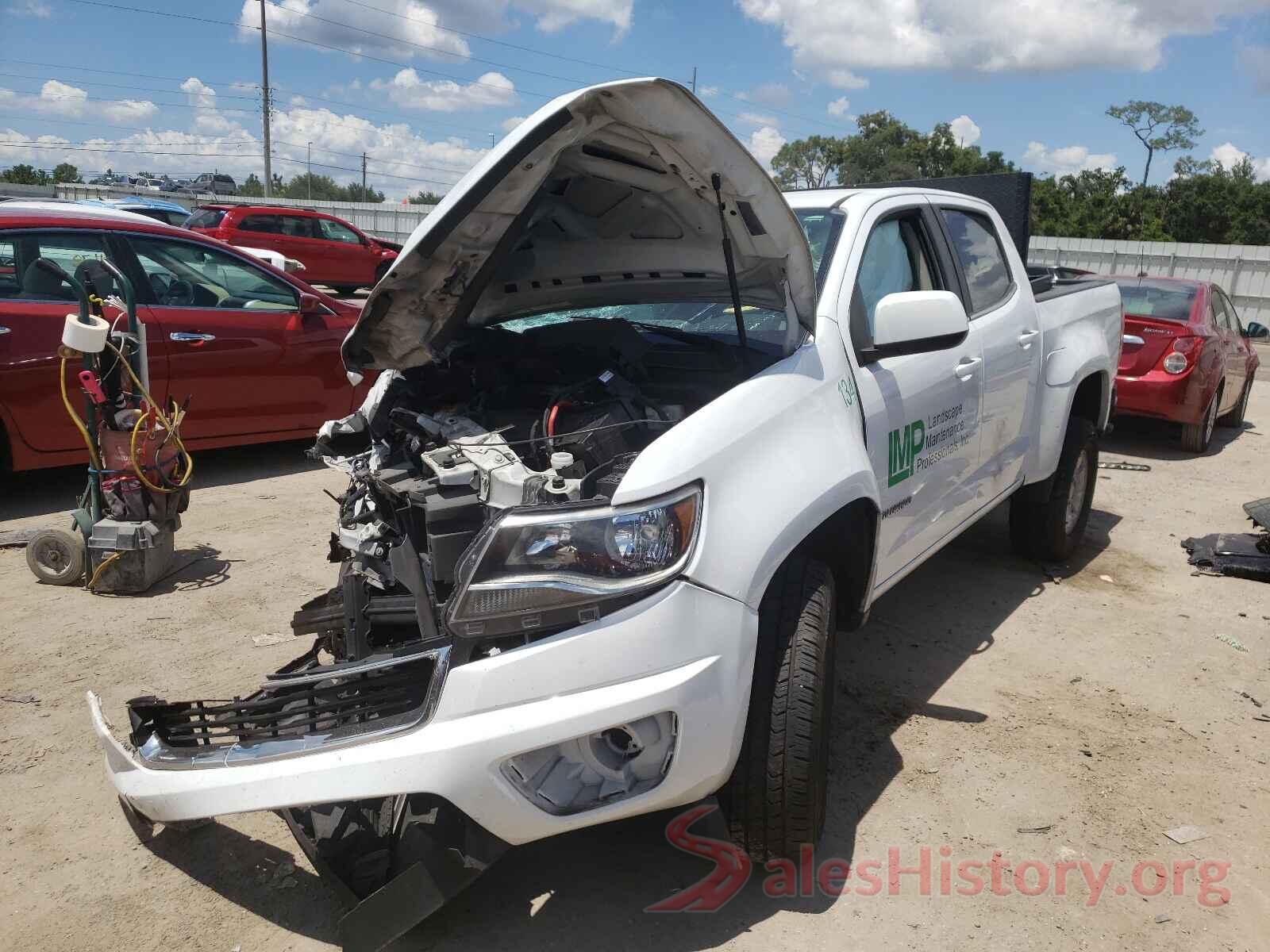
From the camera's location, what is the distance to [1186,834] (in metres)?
2.97

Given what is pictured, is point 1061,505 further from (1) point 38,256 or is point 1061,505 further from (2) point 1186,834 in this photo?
(1) point 38,256

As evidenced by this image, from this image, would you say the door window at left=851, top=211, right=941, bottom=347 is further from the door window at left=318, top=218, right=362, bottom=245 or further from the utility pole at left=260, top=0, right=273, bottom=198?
the utility pole at left=260, top=0, right=273, bottom=198

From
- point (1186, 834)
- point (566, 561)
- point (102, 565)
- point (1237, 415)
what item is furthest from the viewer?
point (1237, 415)

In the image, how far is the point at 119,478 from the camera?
4.41 m

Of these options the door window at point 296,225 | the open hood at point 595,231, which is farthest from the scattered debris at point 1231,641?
the door window at point 296,225

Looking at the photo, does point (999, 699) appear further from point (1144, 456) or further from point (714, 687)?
point (1144, 456)

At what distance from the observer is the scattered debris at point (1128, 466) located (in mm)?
8047

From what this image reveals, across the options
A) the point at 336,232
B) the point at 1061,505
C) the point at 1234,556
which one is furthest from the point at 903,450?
the point at 336,232

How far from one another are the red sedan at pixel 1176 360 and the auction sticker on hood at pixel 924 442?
5.37m

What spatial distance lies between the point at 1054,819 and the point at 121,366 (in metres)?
4.19

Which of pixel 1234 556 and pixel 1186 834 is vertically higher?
pixel 1234 556

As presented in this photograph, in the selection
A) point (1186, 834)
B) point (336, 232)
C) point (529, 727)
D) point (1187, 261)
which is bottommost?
point (1186, 834)

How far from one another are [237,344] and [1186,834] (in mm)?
5614

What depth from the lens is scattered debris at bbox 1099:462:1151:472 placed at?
A: 8047 mm
